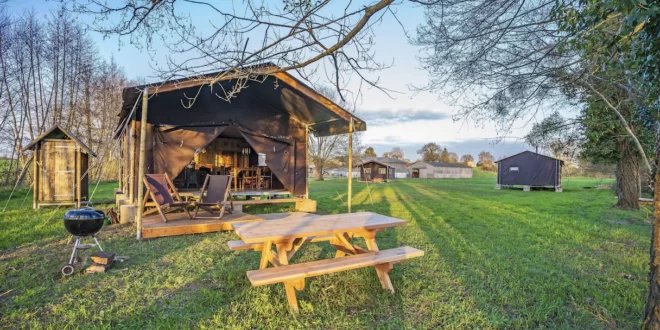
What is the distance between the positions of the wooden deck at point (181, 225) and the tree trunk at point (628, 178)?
1107cm

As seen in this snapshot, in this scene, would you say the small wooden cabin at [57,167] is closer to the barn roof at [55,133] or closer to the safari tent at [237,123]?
the barn roof at [55,133]

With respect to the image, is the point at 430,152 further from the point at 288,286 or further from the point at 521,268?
the point at 288,286

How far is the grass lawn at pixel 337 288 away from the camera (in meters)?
2.55

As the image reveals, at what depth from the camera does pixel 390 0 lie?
2.20m

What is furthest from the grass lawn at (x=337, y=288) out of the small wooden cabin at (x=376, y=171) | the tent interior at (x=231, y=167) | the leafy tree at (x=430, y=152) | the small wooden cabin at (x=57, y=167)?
the leafy tree at (x=430, y=152)

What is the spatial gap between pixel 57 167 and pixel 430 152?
2327 inches

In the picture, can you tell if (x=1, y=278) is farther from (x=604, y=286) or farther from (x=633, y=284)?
(x=633, y=284)

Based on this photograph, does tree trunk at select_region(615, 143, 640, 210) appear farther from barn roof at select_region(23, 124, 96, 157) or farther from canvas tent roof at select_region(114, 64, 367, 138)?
barn roof at select_region(23, 124, 96, 157)

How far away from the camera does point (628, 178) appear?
9977 millimetres

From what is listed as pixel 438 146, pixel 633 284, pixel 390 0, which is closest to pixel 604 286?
pixel 633 284

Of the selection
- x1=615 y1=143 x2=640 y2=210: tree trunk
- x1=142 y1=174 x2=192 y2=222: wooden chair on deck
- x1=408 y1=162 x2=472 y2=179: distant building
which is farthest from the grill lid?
x1=408 y1=162 x2=472 y2=179: distant building

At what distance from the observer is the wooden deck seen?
521 cm

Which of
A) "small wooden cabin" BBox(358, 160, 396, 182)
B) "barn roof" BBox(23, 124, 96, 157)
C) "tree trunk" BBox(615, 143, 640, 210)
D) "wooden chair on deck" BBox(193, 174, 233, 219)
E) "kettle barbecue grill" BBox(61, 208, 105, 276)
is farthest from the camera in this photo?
"small wooden cabin" BBox(358, 160, 396, 182)

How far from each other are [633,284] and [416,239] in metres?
2.66
